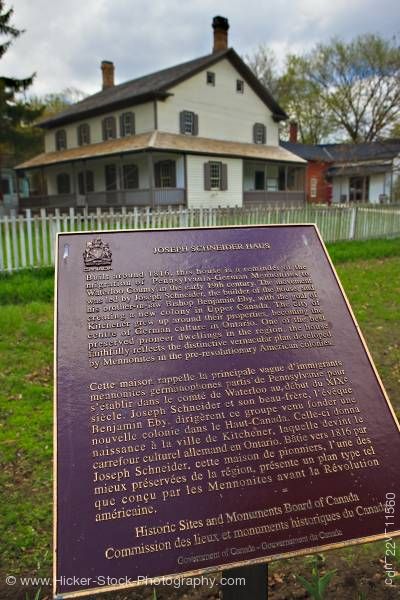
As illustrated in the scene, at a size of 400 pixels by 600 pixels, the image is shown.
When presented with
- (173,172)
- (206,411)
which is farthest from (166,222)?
(173,172)

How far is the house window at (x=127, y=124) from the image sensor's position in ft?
80.8

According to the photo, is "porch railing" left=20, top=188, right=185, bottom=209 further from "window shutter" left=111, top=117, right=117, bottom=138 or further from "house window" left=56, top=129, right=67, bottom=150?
"house window" left=56, top=129, right=67, bottom=150

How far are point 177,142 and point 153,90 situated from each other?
263cm

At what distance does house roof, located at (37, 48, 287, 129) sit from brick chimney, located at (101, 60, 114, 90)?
2086 millimetres

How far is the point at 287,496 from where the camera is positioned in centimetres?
202

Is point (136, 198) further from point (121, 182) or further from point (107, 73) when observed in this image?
point (107, 73)

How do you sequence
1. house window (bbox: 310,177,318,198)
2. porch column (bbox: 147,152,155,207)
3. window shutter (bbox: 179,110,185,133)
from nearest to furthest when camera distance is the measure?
porch column (bbox: 147,152,155,207) → window shutter (bbox: 179,110,185,133) → house window (bbox: 310,177,318,198)

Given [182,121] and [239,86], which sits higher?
[239,86]

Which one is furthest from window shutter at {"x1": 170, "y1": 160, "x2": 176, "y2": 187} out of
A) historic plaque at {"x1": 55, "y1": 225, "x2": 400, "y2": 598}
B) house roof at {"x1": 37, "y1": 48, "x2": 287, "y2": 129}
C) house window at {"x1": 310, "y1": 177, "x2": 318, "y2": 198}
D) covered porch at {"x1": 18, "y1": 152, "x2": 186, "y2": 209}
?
historic plaque at {"x1": 55, "y1": 225, "x2": 400, "y2": 598}

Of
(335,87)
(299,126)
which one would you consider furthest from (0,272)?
(299,126)

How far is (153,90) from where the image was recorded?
22672 millimetres

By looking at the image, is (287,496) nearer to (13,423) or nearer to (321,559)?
(321,559)

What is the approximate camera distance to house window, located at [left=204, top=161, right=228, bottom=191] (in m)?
24.8

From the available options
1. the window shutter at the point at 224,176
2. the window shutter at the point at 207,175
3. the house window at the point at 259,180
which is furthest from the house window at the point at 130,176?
the house window at the point at 259,180
